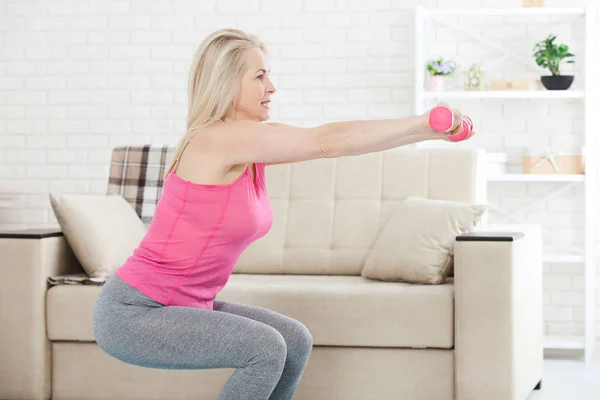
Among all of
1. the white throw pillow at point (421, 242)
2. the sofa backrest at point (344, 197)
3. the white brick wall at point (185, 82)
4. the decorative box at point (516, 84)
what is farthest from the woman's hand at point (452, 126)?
Answer: the white brick wall at point (185, 82)

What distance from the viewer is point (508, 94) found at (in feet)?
14.9

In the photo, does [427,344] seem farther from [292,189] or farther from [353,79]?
[353,79]

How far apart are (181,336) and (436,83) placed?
2796mm

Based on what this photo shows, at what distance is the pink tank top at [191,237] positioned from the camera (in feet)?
7.31

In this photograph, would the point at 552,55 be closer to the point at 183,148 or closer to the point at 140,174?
the point at 140,174

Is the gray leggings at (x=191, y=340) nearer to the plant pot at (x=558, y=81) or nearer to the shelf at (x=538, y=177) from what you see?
the shelf at (x=538, y=177)

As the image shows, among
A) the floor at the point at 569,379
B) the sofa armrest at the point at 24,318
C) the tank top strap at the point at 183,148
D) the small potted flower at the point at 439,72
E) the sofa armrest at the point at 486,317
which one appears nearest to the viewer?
the tank top strap at the point at 183,148

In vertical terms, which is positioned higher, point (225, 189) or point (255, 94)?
point (255, 94)

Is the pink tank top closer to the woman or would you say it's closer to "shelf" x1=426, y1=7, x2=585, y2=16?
the woman

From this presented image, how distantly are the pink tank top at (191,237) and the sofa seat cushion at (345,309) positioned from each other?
945 mm

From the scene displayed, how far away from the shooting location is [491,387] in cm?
301

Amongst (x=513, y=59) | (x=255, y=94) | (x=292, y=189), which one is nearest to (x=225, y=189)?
(x=255, y=94)

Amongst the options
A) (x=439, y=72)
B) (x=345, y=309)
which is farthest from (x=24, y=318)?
(x=439, y=72)

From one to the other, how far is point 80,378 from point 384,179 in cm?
144
